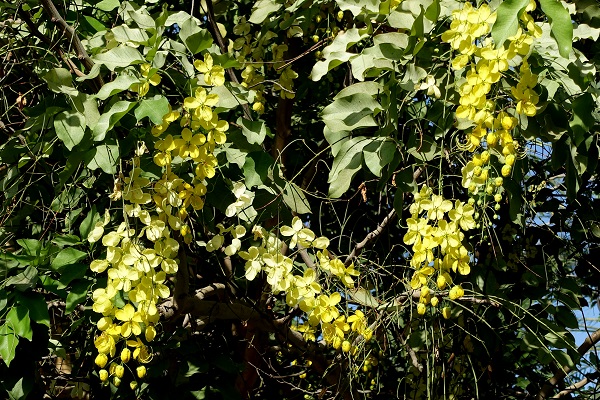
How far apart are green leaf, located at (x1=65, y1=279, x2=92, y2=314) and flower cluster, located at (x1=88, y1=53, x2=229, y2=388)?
111 millimetres

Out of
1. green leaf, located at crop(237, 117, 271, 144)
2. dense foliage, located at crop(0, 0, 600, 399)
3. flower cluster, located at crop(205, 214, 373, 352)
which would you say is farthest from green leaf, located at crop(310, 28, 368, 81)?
flower cluster, located at crop(205, 214, 373, 352)

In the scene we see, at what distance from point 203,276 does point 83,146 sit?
0.85 meters

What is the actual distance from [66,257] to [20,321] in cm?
13

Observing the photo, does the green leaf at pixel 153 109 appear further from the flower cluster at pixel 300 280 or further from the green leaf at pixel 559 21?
the green leaf at pixel 559 21

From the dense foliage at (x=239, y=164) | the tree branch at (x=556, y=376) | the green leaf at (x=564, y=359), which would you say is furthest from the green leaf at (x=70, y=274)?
the tree branch at (x=556, y=376)

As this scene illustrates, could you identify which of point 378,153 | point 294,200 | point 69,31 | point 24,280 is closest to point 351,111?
point 378,153

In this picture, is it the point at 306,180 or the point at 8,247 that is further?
the point at 306,180

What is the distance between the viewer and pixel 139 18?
1.46m

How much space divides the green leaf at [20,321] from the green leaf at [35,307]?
0.01 m

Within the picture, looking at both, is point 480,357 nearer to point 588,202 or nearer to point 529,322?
point 529,322

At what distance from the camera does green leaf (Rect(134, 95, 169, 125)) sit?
4.27ft

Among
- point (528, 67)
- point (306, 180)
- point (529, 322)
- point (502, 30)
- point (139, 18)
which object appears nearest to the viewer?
point (502, 30)

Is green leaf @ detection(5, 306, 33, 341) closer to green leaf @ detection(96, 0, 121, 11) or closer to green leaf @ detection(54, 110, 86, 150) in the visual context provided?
green leaf @ detection(54, 110, 86, 150)

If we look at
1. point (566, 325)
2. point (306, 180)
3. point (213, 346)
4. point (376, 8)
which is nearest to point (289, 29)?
point (306, 180)
